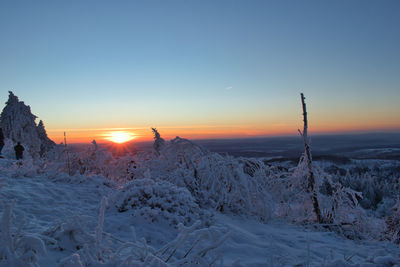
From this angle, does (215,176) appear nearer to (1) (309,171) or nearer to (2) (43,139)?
(1) (309,171)

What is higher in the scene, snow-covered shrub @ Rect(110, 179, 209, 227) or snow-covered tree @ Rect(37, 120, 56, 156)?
snow-covered tree @ Rect(37, 120, 56, 156)

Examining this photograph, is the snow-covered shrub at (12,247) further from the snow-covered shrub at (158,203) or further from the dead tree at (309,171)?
the dead tree at (309,171)

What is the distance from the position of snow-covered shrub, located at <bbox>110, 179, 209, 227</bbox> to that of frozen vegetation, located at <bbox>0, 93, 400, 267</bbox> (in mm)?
22

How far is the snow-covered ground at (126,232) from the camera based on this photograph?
9.25 feet

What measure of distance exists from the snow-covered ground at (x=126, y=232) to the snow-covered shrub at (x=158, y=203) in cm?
10

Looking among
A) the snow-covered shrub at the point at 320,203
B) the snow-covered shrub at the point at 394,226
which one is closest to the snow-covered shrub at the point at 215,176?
the snow-covered shrub at the point at 320,203

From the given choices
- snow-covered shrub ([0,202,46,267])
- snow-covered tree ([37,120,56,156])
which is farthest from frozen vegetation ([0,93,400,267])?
snow-covered tree ([37,120,56,156])

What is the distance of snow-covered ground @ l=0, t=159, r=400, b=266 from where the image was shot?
282 centimetres

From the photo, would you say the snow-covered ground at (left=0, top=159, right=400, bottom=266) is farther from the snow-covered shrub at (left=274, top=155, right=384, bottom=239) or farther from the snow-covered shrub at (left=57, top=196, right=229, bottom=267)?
the snow-covered shrub at (left=274, top=155, right=384, bottom=239)

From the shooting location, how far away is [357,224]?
766cm

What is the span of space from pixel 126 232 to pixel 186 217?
1.43m

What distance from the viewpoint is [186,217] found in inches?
205

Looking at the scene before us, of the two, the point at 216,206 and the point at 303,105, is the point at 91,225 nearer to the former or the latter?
the point at 216,206

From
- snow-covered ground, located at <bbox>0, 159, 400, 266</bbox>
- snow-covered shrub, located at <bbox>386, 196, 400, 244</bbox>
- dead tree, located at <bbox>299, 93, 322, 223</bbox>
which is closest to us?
snow-covered ground, located at <bbox>0, 159, 400, 266</bbox>
